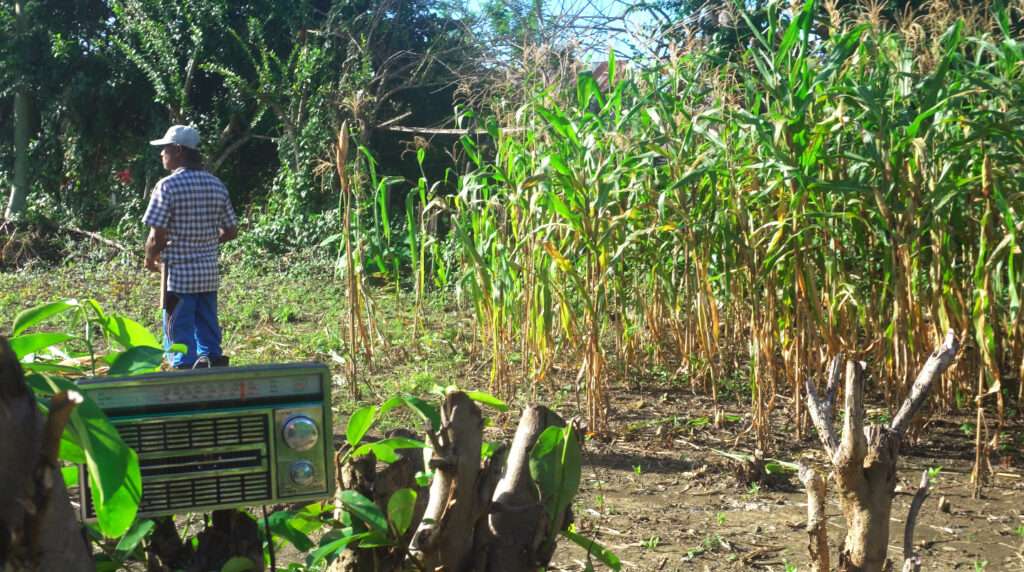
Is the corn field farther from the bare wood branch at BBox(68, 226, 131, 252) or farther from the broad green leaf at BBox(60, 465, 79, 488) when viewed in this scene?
the bare wood branch at BBox(68, 226, 131, 252)

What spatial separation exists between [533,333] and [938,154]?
192 centimetres

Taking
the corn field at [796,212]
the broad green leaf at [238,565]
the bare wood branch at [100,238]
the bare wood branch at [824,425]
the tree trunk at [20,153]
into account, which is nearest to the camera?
the broad green leaf at [238,565]

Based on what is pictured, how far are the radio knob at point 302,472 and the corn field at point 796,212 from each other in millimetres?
2678

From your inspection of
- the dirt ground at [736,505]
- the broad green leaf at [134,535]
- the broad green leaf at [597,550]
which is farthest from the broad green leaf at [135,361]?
the dirt ground at [736,505]

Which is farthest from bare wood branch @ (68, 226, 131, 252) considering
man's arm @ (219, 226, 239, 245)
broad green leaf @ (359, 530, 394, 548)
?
broad green leaf @ (359, 530, 394, 548)

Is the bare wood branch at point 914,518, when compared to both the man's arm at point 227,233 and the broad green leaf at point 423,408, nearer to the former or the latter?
the broad green leaf at point 423,408

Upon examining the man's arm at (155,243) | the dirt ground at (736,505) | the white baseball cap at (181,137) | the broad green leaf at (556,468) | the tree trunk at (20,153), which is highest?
the tree trunk at (20,153)

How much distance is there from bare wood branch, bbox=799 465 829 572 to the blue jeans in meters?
4.45

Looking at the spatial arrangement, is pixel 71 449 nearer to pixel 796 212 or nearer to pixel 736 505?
pixel 736 505

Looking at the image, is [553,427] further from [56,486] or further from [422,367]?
[422,367]

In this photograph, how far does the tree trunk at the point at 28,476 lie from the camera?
1.04 metres

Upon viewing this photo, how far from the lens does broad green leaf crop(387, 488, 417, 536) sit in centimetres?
156

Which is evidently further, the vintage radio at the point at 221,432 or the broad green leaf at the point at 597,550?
the broad green leaf at the point at 597,550

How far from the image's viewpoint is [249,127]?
14117mm
